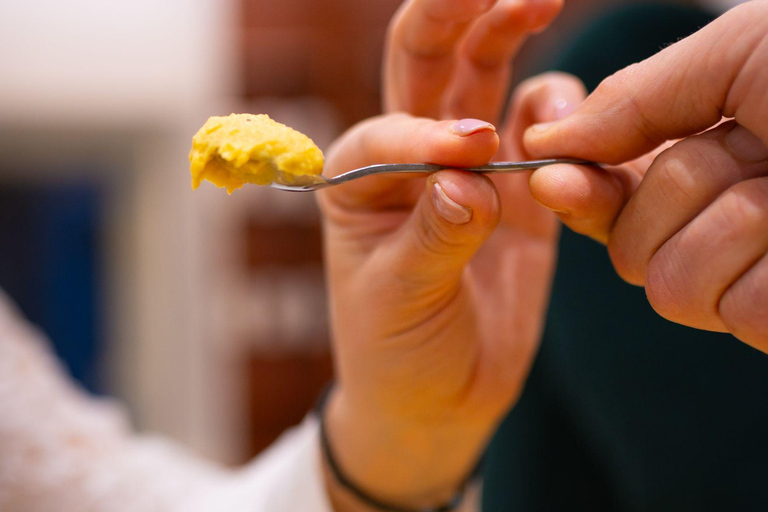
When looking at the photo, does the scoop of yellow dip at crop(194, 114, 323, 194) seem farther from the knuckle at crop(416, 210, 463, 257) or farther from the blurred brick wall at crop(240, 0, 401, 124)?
the blurred brick wall at crop(240, 0, 401, 124)

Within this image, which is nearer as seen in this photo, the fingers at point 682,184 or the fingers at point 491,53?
the fingers at point 682,184

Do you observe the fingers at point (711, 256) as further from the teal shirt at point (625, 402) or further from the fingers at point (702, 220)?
the teal shirt at point (625, 402)

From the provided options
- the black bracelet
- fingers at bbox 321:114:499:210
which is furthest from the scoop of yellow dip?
the black bracelet

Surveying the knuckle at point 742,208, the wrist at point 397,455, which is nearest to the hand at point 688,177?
the knuckle at point 742,208

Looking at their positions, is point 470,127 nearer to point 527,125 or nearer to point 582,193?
point 582,193

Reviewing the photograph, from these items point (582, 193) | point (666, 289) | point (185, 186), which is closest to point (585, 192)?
point (582, 193)

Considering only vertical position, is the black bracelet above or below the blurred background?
above
